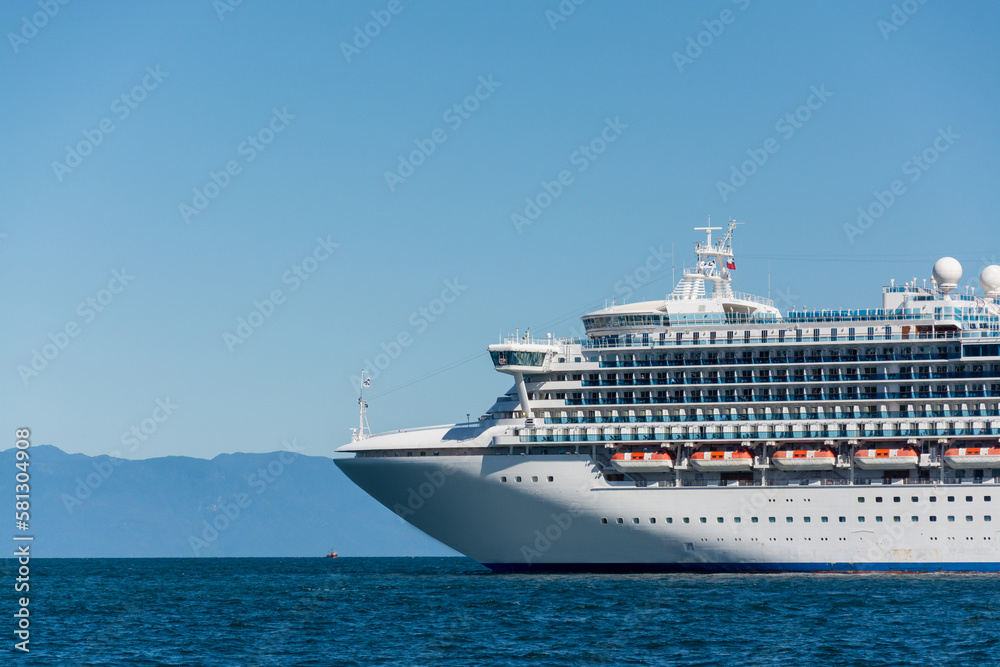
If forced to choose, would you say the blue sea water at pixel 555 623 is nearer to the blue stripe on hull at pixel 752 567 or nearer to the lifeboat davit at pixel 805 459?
the blue stripe on hull at pixel 752 567

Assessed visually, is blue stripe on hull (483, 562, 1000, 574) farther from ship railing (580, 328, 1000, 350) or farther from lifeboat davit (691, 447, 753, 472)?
ship railing (580, 328, 1000, 350)

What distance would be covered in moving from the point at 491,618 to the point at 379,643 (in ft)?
19.3

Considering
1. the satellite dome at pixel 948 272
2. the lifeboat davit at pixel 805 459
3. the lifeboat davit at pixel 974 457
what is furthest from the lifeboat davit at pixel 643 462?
the satellite dome at pixel 948 272

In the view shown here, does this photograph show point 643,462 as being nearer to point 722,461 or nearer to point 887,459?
point 722,461

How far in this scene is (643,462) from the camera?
5844 cm

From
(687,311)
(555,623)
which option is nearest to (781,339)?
(687,311)

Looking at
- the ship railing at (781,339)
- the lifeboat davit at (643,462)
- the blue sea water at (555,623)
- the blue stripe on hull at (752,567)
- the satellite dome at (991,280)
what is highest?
the satellite dome at (991,280)

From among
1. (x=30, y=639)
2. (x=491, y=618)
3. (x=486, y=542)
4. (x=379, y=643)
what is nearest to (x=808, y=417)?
(x=486, y=542)

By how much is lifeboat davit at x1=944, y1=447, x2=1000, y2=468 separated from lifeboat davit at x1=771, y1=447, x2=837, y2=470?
16.2 feet

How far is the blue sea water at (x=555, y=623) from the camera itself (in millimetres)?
38344

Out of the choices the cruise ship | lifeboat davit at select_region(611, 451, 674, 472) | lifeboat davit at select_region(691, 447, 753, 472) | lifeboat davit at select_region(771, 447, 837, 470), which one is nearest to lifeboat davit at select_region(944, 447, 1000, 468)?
the cruise ship

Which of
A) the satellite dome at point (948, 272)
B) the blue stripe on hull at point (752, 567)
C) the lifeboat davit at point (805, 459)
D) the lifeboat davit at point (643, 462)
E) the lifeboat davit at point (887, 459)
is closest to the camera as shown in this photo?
the blue stripe on hull at point (752, 567)

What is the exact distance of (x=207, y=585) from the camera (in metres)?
71.8

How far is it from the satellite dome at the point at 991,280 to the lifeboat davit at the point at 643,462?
17920 mm
